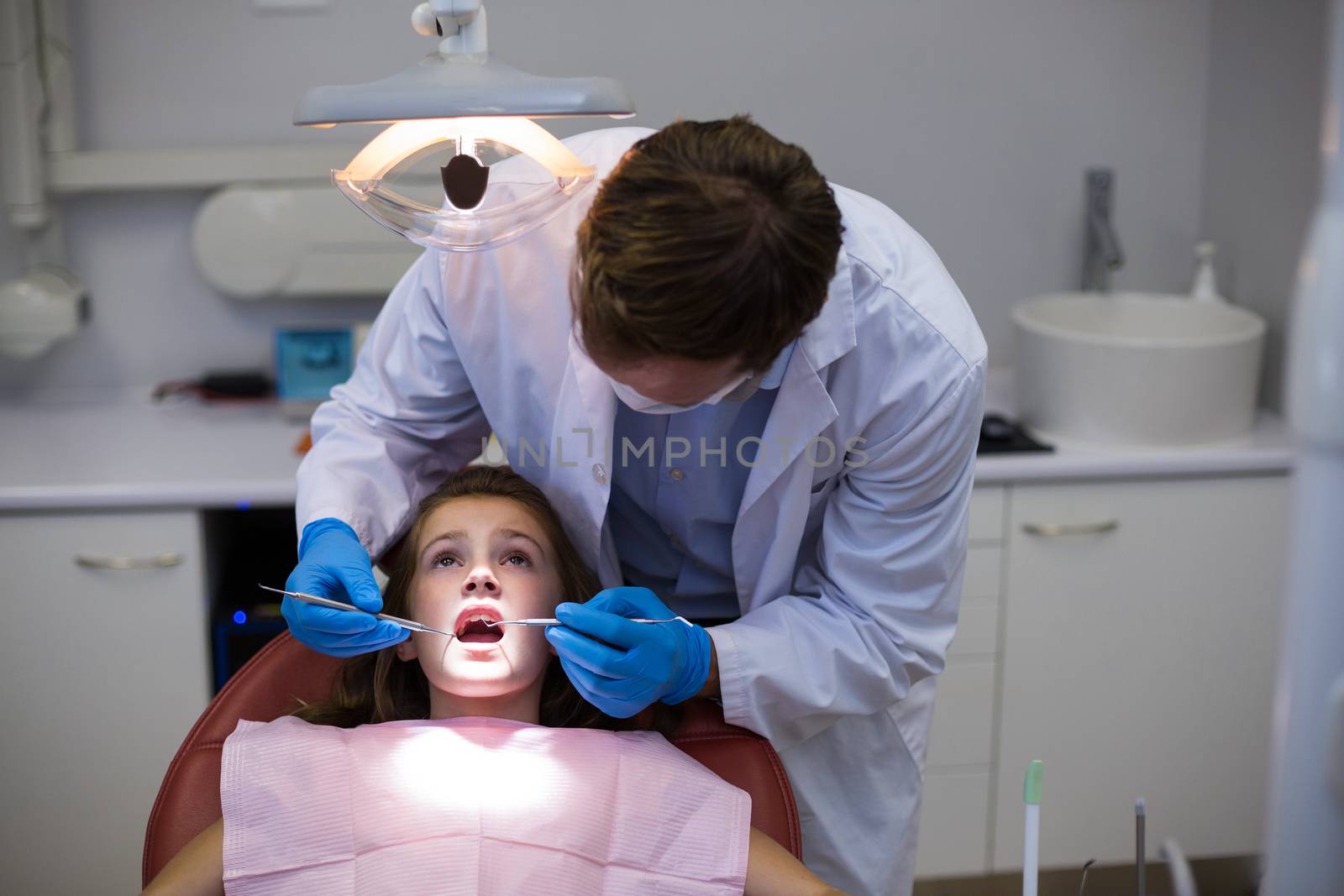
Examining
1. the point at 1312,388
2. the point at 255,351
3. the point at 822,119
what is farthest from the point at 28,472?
the point at 1312,388

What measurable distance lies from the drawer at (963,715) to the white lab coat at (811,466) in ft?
2.22

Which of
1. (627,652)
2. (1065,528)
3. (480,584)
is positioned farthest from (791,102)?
(627,652)

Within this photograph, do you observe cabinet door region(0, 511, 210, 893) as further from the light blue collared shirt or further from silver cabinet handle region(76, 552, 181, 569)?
the light blue collared shirt

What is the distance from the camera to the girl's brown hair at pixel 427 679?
1471mm

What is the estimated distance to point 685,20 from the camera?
246cm

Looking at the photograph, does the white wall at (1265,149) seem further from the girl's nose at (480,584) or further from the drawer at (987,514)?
the girl's nose at (480,584)

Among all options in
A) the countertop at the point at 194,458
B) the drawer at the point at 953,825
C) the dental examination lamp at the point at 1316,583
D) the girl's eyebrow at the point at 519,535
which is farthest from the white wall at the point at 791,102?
the dental examination lamp at the point at 1316,583

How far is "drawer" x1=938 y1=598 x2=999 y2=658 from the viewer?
7.31 feet

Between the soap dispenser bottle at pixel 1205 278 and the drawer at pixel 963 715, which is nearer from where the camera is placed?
the drawer at pixel 963 715

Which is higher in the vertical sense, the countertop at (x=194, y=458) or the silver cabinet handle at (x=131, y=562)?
the countertop at (x=194, y=458)

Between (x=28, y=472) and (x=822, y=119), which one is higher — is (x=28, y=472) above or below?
below

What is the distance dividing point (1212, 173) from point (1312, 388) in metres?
2.25

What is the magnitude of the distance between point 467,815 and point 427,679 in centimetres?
32

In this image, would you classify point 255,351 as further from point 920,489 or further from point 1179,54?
point 1179,54
